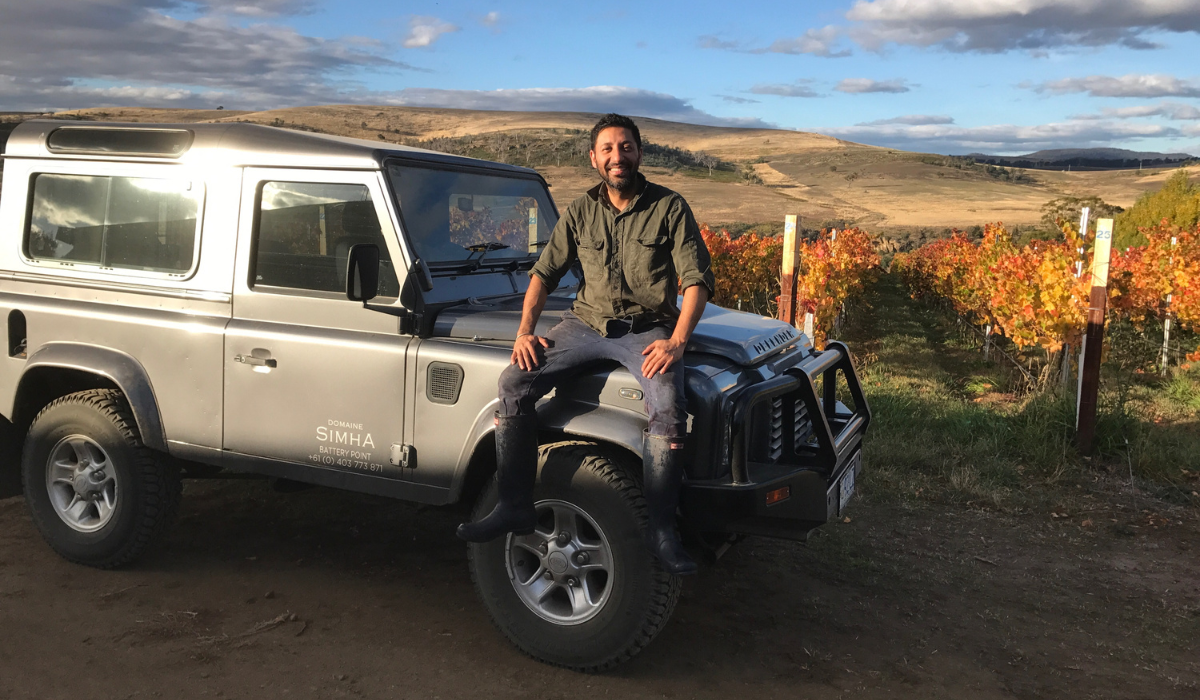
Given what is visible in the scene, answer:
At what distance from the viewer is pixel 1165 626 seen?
4184 mm

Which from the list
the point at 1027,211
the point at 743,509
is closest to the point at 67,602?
the point at 743,509

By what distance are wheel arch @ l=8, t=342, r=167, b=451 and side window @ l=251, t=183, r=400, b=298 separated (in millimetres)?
774

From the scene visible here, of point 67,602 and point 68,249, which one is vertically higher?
point 68,249

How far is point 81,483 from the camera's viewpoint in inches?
173

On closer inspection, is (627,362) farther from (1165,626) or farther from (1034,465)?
(1034,465)

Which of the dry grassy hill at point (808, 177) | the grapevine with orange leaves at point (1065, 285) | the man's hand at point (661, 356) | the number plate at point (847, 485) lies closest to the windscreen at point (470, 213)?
the man's hand at point (661, 356)

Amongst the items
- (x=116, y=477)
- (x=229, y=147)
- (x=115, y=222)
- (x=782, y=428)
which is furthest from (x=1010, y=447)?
(x=115, y=222)

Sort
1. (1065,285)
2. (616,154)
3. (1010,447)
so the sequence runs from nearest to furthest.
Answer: (616,154) → (1010,447) → (1065,285)

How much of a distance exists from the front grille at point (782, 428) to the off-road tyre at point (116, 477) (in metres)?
2.91

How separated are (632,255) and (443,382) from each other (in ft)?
3.00

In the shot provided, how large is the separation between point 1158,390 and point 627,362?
10441mm

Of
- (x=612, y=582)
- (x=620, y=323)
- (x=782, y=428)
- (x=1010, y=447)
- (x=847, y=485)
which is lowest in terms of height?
(x=1010, y=447)

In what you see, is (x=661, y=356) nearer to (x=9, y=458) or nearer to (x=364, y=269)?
(x=364, y=269)

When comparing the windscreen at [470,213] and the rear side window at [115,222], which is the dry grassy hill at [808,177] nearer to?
the windscreen at [470,213]
